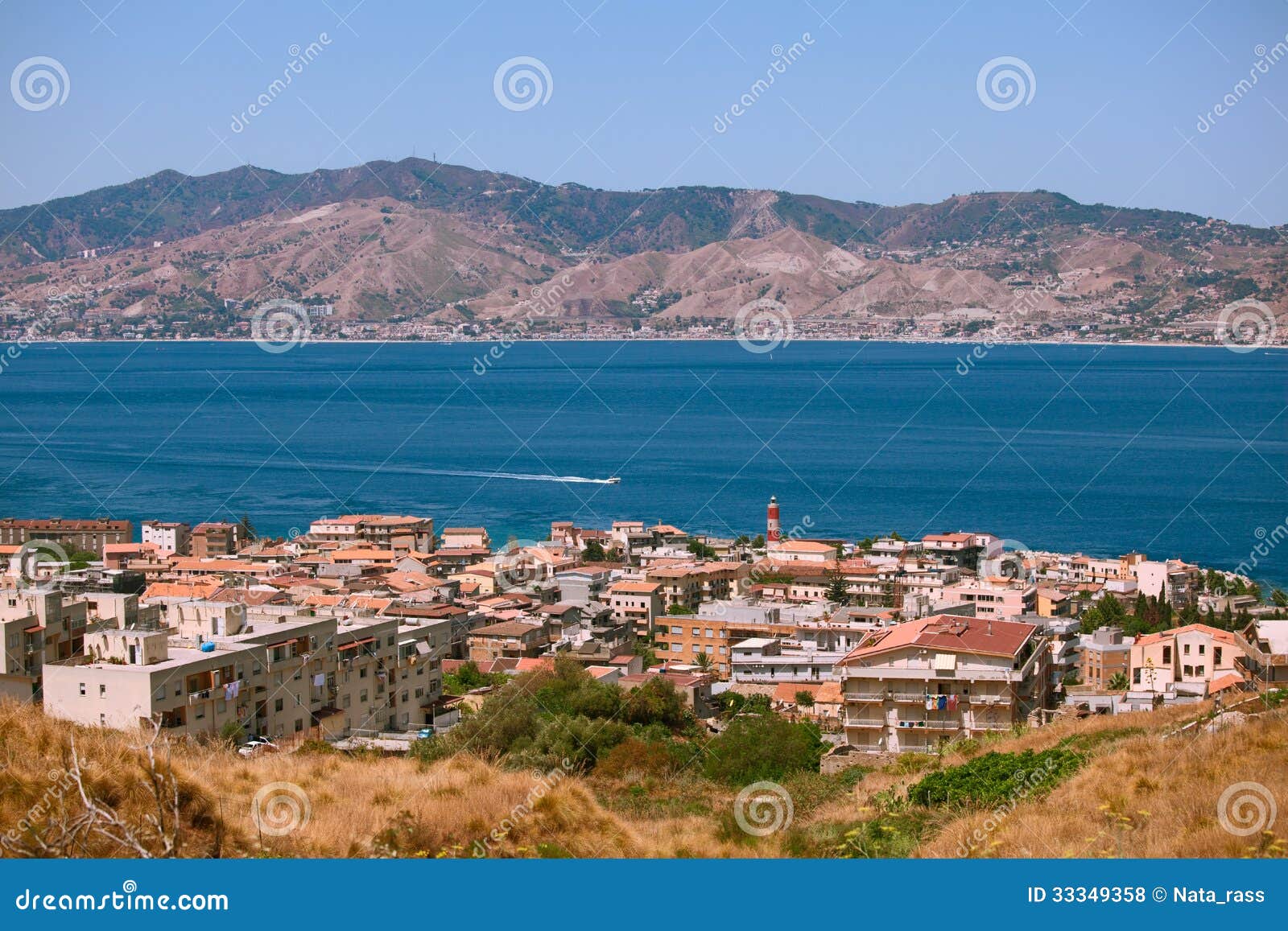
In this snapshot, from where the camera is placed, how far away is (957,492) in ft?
80.4

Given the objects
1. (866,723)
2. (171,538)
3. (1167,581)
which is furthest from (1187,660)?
(171,538)

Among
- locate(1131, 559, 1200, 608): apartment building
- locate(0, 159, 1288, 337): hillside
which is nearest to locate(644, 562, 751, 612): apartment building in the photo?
locate(1131, 559, 1200, 608): apartment building

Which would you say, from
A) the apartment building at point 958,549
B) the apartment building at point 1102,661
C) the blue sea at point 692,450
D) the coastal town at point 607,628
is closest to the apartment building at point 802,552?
the coastal town at point 607,628

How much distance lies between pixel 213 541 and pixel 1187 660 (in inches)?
506

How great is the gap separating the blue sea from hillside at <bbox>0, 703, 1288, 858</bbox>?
624 inches

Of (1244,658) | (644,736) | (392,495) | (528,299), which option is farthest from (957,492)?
(528,299)

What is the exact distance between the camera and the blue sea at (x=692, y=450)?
2211 centimetres

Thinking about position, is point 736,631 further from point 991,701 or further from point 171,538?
point 171,538

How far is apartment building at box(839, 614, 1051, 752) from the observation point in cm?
669

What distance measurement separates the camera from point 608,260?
4872 inches

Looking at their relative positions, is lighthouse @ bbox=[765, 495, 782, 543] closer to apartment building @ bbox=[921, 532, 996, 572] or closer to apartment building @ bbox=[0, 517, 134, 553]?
apartment building @ bbox=[921, 532, 996, 572]

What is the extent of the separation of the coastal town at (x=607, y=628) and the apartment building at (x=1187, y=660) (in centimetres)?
2

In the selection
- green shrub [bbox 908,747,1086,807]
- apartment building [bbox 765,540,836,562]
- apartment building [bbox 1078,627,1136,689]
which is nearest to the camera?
green shrub [bbox 908,747,1086,807]

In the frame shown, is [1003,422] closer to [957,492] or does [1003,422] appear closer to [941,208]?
[957,492]
